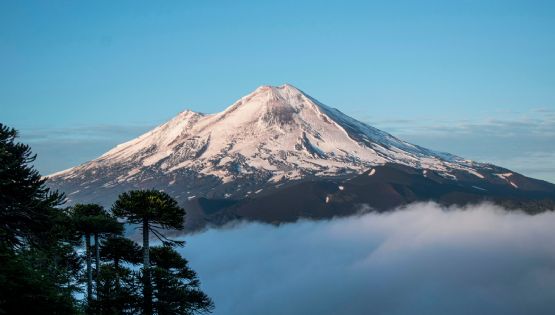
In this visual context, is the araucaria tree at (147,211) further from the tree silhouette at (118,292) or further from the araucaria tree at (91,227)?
the tree silhouette at (118,292)

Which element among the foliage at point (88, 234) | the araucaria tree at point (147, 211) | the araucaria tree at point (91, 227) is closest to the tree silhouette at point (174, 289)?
the foliage at point (88, 234)

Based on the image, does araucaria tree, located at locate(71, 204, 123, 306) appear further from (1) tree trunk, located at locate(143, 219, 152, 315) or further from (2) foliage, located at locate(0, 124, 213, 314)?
(1) tree trunk, located at locate(143, 219, 152, 315)

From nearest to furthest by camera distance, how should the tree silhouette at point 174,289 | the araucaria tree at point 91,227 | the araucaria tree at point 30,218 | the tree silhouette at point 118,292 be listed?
the araucaria tree at point 30,218 < the araucaria tree at point 91,227 < the tree silhouette at point 118,292 < the tree silhouette at point 174,289

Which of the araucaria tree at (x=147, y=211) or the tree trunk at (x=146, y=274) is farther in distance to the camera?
the tree trunk at (x=146, y=274)

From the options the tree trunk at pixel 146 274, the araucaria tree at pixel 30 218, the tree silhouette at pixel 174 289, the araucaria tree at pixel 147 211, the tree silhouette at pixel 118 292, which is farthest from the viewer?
the tree silhouette at pixel 174 289

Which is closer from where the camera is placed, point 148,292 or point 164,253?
point 148,292

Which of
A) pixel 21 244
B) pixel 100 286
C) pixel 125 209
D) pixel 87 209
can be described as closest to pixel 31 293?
pixel 21 244

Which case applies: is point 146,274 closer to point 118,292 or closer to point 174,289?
point 118,292

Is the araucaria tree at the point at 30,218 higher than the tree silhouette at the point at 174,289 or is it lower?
higher

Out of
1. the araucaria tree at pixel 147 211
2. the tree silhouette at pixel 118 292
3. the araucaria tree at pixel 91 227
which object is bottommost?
the tree silhouette at pixel 118 292

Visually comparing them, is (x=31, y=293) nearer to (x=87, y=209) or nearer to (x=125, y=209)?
(x=125, y=209)

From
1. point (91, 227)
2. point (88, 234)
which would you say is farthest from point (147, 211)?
point (88, 234)
